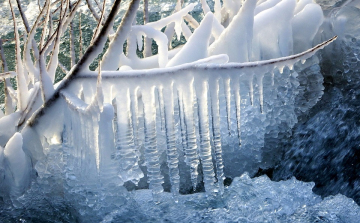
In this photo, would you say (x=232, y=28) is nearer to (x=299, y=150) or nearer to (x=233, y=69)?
(x=233, y=69)

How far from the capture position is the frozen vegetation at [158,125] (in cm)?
161

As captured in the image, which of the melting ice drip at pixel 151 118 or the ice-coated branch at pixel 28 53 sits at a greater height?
the ice-coated branch at pixel 28 53

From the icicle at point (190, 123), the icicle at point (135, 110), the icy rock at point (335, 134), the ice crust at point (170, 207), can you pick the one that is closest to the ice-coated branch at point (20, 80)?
the ice crust at point (170, 207)

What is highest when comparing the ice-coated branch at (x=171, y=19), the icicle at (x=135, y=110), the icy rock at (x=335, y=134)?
the ice-coated branch at (x=171, y=19)

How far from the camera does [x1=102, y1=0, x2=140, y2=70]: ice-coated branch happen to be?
1.56m

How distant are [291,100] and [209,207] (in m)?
0.68

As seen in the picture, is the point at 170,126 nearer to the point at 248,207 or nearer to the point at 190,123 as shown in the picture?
the point at 190,123

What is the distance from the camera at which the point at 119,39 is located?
1612 mm

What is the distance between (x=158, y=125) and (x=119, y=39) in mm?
358

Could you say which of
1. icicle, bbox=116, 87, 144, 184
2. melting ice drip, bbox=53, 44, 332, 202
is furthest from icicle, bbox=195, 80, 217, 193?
icicle, bbox=116, 87, 144, 184

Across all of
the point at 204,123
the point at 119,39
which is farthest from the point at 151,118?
the point at 119,39

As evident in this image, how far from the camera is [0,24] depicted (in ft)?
15.8

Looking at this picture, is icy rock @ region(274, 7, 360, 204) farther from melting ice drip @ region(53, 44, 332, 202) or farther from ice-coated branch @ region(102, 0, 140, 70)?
ice-coated branch @ region(102, 0, 140, 70)

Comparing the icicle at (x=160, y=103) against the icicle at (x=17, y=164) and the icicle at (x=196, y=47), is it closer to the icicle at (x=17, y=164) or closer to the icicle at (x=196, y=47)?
the icicle at (x=196, y=47)
